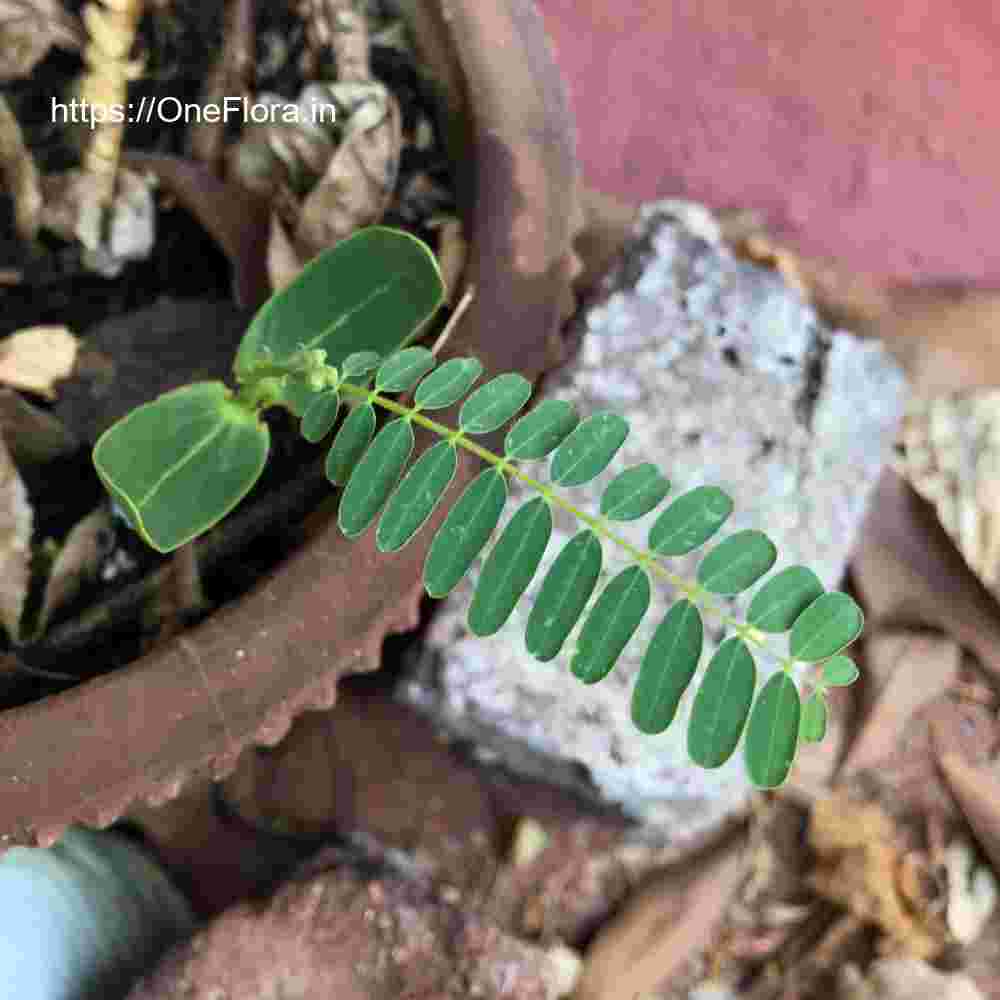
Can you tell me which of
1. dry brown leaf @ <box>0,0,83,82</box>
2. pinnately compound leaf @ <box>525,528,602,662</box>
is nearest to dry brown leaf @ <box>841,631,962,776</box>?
pinnately compound leaf @ <box>525,528,602,662</box>

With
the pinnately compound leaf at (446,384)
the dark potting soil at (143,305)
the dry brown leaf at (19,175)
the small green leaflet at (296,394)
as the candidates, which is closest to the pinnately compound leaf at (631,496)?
the pinnately compound leaf at (446,384)

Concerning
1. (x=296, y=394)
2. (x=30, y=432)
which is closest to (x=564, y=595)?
(x=296, y=394)

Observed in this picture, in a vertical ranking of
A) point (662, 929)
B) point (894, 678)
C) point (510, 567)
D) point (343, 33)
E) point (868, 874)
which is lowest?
point (662, 929)

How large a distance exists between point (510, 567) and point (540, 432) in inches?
3.3

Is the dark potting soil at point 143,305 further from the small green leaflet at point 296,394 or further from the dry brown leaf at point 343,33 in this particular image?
the small green leaflet at point 296,394

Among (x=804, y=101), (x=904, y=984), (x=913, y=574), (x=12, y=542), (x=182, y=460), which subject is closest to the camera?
(x=182, y=460)

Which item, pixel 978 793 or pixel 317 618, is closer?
pixel 317 618

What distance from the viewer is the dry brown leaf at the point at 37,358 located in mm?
992

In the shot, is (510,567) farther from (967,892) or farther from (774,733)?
(967,892)

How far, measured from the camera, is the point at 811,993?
1.38m

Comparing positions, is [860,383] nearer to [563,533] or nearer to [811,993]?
[563,533]

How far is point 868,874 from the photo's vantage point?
1370 mm

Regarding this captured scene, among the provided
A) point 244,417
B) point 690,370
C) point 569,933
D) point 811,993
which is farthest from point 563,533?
point 811,993

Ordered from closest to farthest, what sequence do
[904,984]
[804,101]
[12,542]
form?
[12,542] → [904,984] → [804,101]
